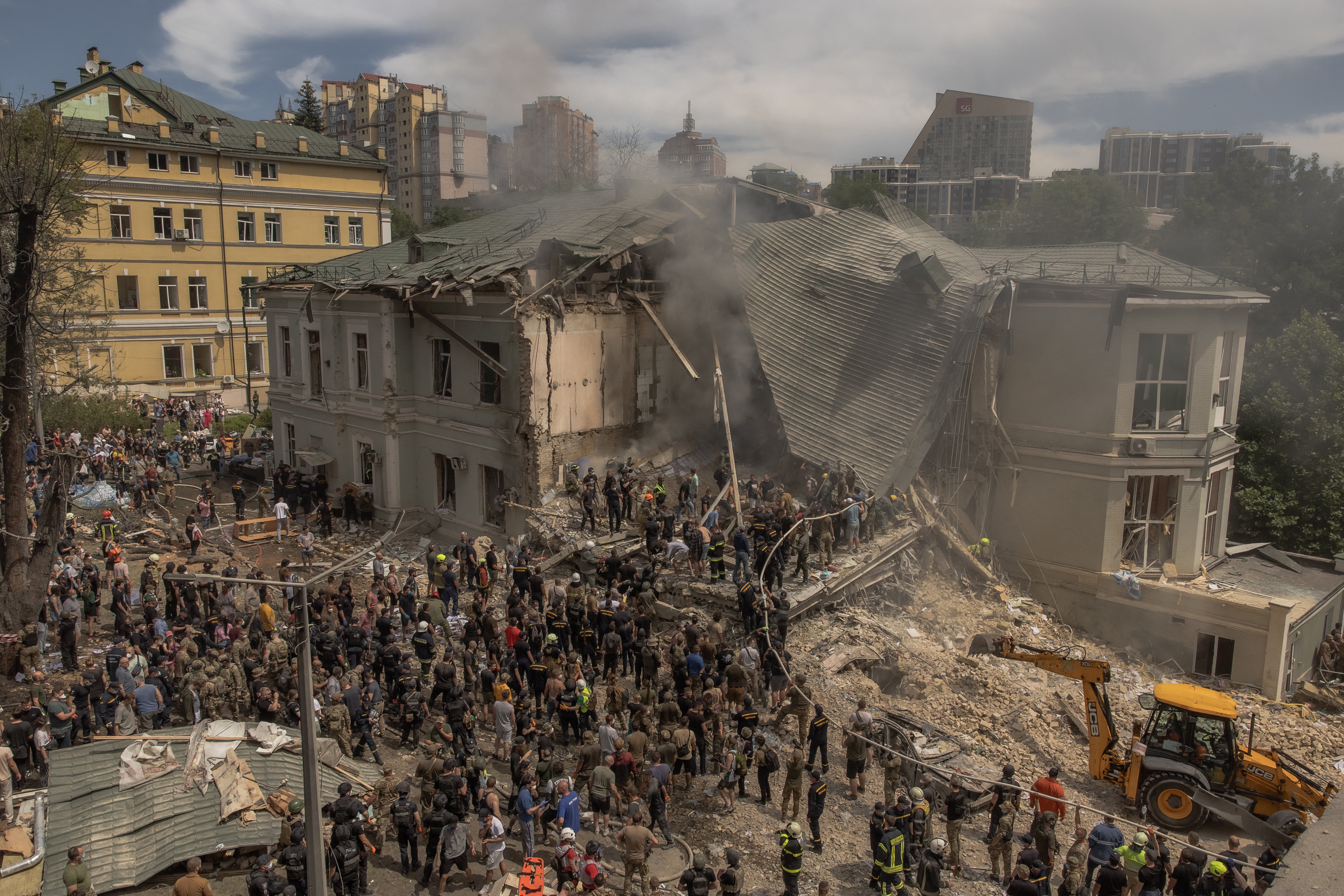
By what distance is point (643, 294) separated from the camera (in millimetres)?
23891

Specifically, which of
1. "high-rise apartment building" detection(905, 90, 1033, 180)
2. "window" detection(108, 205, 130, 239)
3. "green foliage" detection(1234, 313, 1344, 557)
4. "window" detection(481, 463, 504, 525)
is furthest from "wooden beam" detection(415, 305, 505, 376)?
"high-rise apartment building" detection(905, 90, 1033, 180)

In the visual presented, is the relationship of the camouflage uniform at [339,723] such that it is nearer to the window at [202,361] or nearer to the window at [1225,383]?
the window at [1225,383]

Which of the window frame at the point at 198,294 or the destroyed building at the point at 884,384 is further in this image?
the window frame at the point at 198,294

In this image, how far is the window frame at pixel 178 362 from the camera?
1709 inches

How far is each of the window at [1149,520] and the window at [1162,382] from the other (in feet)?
4.26

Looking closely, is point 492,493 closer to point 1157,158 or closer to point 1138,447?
point 1138,447

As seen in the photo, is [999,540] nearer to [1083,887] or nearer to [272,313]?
[1083,887]

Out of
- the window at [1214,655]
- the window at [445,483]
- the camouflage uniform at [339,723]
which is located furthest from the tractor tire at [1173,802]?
the window at [445,483]

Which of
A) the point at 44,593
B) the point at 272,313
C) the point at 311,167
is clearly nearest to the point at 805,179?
the point at 311,167

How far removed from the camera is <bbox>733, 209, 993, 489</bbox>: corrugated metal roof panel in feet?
67.6

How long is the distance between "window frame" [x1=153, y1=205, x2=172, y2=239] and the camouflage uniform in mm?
37175

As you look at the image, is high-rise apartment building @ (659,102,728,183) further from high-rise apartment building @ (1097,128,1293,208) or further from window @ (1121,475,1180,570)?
high-rise apartment building @ (1097,128,1293,208)

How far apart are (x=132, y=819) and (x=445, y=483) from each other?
15.1 m

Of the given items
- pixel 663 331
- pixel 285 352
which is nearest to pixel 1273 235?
pixel 663 331
